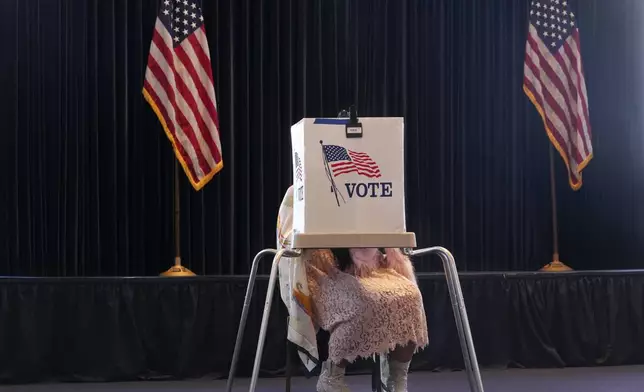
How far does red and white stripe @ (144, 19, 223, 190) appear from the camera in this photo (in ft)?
13.4

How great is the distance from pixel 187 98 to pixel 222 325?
1299 millimetres

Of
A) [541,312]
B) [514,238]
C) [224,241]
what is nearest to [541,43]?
[514,238]

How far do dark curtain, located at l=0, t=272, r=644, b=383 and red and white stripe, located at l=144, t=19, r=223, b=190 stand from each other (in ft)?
2.65

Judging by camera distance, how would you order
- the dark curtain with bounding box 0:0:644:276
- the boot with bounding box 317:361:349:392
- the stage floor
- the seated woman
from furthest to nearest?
1. the dark curtain with bounding box 0:0:644:276
2. the stage floor
3. the boot with bounding box 317:361:349:392
4. the seated woman

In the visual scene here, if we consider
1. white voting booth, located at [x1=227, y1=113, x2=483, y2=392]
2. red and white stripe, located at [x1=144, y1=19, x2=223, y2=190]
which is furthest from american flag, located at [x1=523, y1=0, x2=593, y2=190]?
white voting booth, located at [x1=227, y1=113, x2=483, y2=392]

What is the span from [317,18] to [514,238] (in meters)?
1.97

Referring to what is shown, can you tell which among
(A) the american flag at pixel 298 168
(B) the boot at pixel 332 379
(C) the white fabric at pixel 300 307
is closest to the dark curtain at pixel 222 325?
(B) the boot at pixel 332 379

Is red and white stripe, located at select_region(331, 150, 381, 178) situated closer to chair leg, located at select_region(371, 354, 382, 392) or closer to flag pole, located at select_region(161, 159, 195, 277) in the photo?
chair leg, located at select_region(371, 354, 382, 392)

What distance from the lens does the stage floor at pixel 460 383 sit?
3430mm

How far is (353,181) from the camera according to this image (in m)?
2.05

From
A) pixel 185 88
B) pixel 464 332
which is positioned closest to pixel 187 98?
pixel 185 88

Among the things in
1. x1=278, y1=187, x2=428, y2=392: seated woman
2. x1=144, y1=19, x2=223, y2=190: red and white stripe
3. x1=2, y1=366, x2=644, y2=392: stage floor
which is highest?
x1=144, y1=19, x2=223, y2=190: red and white stripe

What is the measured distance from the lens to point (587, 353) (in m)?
3.91

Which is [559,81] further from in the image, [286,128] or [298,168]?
[298,168]
